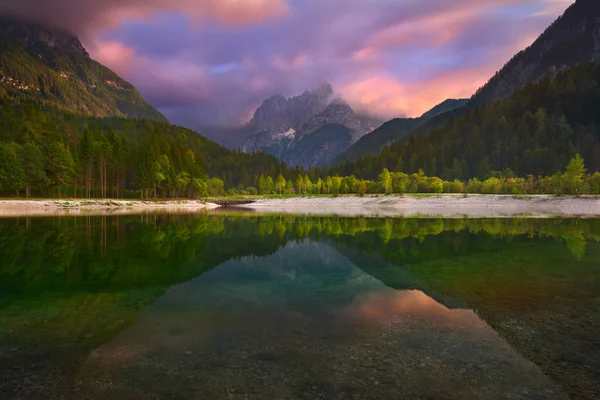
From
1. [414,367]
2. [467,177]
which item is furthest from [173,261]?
[467,177]

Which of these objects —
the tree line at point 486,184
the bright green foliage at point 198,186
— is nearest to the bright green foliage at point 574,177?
the tree line at point 486,184

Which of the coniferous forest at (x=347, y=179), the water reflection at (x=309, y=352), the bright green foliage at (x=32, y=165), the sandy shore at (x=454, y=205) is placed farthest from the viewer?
the coniferous forest at (x=347, y=179)

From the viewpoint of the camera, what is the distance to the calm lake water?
23.8ft

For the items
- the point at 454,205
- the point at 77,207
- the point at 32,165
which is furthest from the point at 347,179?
the point at 32,165

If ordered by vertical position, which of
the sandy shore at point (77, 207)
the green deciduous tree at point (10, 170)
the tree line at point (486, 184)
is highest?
the green deciduous tree at point (10, 170)

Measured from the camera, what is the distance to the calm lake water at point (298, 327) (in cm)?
725

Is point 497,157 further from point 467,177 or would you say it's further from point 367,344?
point 367,344

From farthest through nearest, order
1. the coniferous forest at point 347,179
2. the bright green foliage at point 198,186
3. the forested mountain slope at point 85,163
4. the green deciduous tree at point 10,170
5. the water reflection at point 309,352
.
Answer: the bright green foliage at point 198,186 → the coniferous forest at point 347,179 → the forested mountain slope at point 85,163 → the green deciduous tree at point 10,170 → the water reflection at point 309,352

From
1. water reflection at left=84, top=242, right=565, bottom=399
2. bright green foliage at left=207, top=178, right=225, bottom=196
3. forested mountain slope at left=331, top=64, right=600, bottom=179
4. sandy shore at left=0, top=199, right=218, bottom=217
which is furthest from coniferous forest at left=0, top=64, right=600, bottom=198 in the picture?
water reflection at left=84, top=242, right=565, bottom=399

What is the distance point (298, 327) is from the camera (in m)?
10.7

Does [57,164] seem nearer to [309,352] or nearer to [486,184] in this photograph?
[309,352]

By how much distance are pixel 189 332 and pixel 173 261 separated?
12.6m

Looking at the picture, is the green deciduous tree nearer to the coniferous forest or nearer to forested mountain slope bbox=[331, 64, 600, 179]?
the coniferous forest

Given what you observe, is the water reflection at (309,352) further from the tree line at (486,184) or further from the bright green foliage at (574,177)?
the tree line at (486,184)
